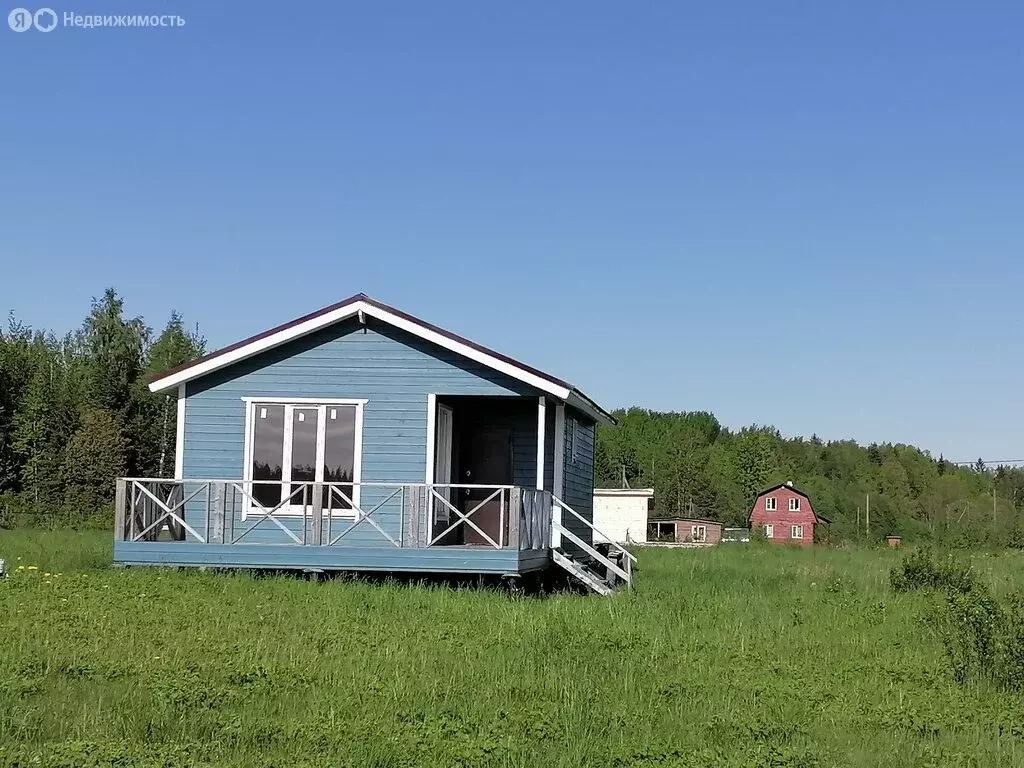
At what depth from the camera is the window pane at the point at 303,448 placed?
17016 mm

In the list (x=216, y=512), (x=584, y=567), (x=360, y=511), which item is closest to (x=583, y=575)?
(x=584, y=567)

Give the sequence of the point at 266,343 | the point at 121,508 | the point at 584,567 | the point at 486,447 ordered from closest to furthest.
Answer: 1. the point at 121,508
2. the point at 266,343
3. the point at 584,567
4. the point at 486,447

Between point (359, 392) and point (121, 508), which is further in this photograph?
point (359, 392)

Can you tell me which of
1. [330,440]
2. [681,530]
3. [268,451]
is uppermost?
[330,440]

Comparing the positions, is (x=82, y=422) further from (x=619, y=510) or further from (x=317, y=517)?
(x=317, y=517)

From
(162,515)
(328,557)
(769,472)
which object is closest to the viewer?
(328,557)

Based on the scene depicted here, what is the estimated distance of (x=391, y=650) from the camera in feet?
35.7

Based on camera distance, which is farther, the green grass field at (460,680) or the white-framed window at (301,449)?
the white-framed window at (301,449)

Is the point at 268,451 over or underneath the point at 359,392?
underneath

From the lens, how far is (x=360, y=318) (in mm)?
17172

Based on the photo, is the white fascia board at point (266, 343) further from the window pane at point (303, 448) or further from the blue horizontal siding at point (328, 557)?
the blue horizontal siding at point (328, 557)

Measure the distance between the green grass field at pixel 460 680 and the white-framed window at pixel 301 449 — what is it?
68.9 inches

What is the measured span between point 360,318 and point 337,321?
37 centimetres

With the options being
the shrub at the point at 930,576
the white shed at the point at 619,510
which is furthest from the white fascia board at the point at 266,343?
the white shed at the point at 619,510
